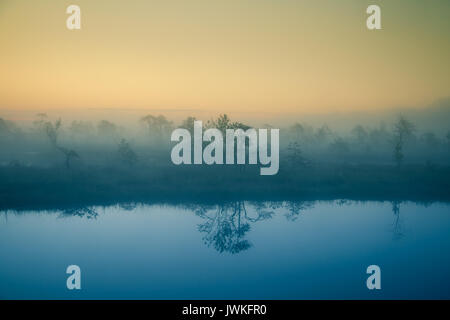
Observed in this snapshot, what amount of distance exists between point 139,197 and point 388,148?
6955 millimetres

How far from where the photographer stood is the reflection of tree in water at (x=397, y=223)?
8023 millimetres

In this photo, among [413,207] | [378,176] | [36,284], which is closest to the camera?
[36,284]

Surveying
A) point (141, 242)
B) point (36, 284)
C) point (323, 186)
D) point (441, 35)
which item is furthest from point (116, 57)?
point (441, 35)

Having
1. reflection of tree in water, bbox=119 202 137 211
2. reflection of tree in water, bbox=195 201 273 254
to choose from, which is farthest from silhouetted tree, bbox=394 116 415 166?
reflection of tree in water, bbox=119 202 137 211

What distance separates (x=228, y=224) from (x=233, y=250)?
110cm

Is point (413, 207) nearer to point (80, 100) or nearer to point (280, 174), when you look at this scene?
point (280, 174)

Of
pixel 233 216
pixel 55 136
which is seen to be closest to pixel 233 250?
pixel 233 216

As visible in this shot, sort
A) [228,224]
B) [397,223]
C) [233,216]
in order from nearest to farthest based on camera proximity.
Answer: [397,223]
[228,224]
[233,216]

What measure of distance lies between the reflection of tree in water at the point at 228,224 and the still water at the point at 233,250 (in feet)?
0.08

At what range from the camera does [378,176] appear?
9.91m

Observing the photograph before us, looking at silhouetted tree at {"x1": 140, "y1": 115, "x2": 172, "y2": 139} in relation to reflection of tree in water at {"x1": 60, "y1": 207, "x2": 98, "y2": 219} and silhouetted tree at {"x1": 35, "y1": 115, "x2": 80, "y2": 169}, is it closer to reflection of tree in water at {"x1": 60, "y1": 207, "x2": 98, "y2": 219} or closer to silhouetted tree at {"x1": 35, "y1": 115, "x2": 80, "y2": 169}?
silhouetted tree at {"x1": 35, "y1": 115, "x2": 80, "y2": 169}

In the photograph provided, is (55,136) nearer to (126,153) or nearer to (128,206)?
(126,153)

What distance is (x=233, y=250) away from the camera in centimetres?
760

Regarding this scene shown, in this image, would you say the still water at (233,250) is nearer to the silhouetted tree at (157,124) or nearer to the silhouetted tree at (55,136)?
the silhouetted tree at (55,136)
